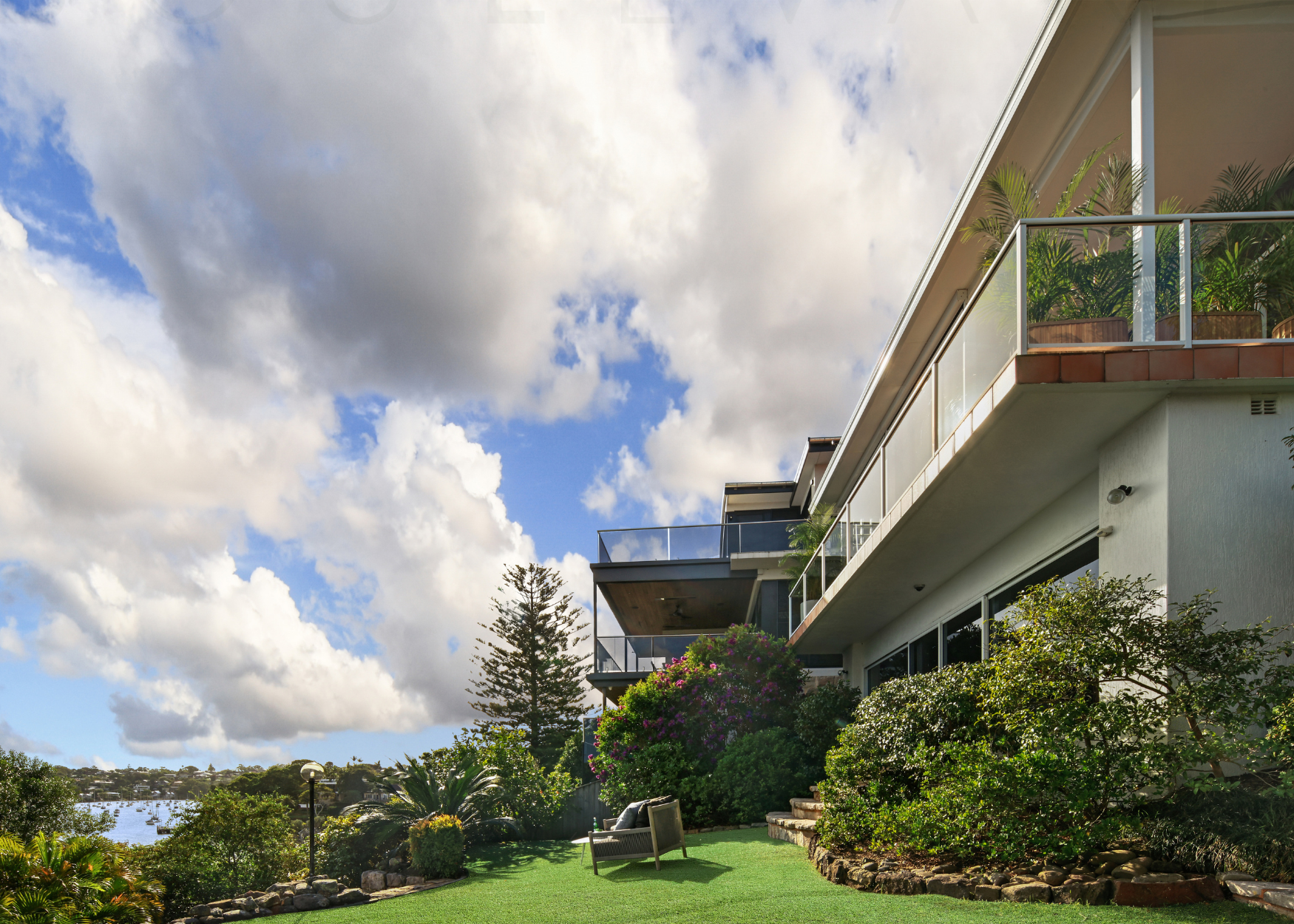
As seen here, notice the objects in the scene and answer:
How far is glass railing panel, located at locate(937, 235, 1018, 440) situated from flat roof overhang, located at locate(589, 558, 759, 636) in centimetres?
1427

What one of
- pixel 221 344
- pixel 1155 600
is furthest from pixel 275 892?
pixel 1155 600

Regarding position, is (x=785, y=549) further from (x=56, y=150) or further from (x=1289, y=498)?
(x=56, y=150)

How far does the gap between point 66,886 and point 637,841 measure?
5383 millimetres

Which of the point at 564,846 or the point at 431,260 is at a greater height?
the point at 431,260

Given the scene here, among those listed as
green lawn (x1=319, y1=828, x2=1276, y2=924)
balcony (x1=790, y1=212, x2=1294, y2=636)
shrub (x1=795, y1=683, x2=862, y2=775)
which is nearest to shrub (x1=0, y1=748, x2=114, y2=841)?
green lawn (x1=319, y1=828, x2=1276, y2=924)

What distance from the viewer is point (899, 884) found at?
5.95 meters

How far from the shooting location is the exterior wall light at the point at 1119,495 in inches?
244

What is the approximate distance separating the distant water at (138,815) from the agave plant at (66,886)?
2.35m

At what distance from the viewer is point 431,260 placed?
10.4m

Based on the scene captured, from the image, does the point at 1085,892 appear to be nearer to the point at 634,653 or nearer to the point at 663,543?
the point at 634,653

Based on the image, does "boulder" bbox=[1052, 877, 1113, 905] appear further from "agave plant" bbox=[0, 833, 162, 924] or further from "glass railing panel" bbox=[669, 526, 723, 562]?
"glass railing panel" bbox=[669, 526, 723, 562]

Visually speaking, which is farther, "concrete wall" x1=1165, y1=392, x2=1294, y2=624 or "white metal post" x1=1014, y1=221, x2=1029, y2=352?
"white metal post" x1=1014, y1=221, x2=1029, y2=352

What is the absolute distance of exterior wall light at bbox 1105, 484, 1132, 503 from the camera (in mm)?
6195

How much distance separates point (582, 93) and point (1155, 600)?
24.0ft
